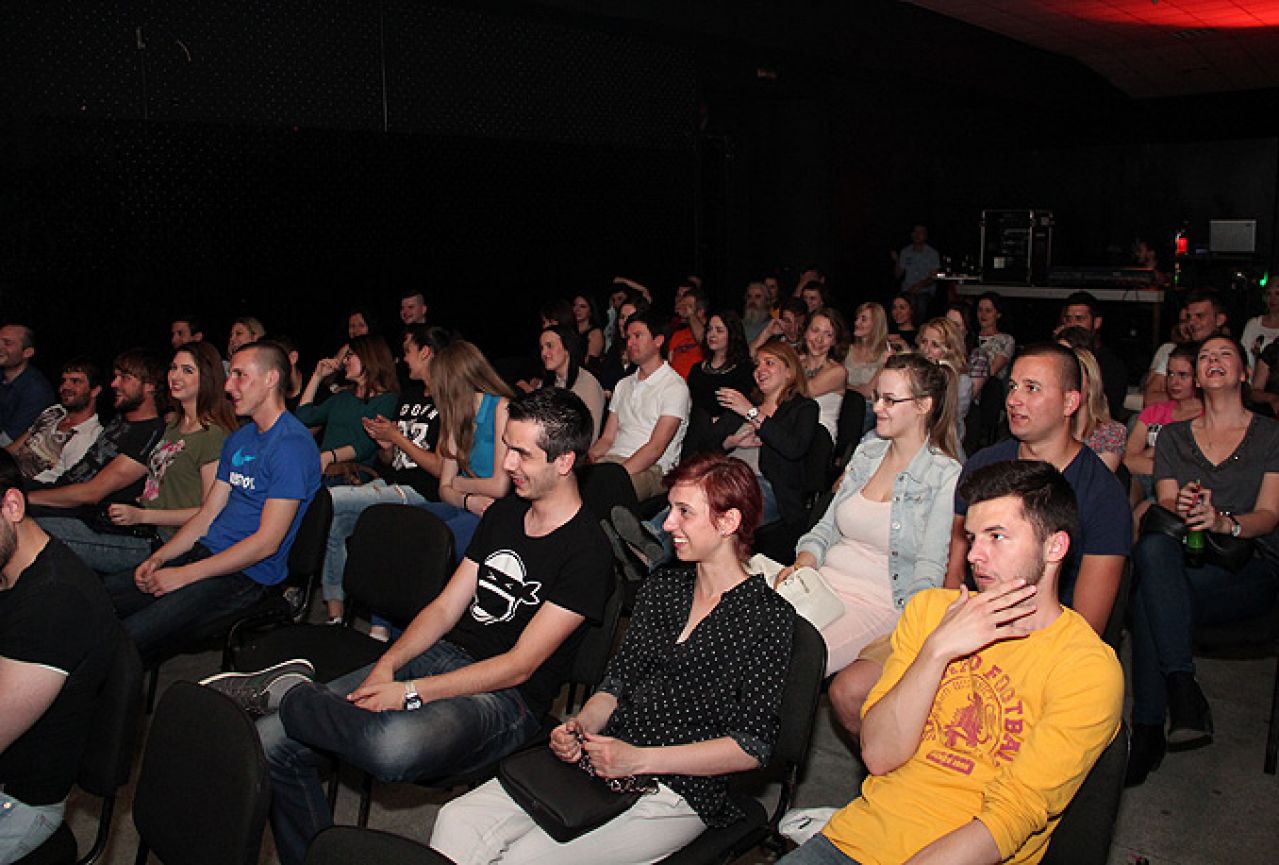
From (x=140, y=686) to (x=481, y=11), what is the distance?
696cm

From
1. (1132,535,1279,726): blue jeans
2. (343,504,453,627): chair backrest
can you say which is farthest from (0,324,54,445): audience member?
(1132,535,1279,726): blue jeans

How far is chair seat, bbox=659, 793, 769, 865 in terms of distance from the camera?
2.41 m

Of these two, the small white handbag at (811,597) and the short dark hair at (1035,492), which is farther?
the small white handbag at (811,597)

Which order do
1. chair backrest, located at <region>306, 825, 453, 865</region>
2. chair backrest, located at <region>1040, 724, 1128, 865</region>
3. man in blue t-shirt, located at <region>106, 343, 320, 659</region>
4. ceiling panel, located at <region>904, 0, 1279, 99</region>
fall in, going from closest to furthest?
chair backrest, located at <region>306, 825, 453, 865</region>, chair backrest, located at <region>1040, 724, 1128, 865</region>, man in blue t-shirt, located at <region>106, 343, 320, 659</region>, ceiling panel, located at <region>904, 0, 1279, 99</region>

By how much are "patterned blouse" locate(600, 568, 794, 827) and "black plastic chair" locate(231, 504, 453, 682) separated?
112 cm

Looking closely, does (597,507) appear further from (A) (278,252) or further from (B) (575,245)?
(B) (575,245)

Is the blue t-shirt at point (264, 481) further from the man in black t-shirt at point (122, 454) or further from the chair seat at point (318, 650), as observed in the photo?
the man in black t-shirt at point (122, 454)

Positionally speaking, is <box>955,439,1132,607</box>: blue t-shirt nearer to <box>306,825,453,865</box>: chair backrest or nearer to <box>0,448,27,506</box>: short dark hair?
<box>306,825,453,865</box>: chair backrest

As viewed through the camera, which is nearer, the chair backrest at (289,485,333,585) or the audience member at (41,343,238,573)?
the chair backrest at (289,485,333,585)

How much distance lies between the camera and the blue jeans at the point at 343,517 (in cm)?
480

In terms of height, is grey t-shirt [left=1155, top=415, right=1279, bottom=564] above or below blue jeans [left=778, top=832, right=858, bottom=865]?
above

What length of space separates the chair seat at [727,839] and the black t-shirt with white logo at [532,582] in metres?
0.64

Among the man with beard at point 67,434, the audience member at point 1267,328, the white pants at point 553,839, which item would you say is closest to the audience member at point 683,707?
the white pants at point 553,839

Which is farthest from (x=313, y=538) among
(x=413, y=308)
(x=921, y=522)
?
(x=413, y=308)
